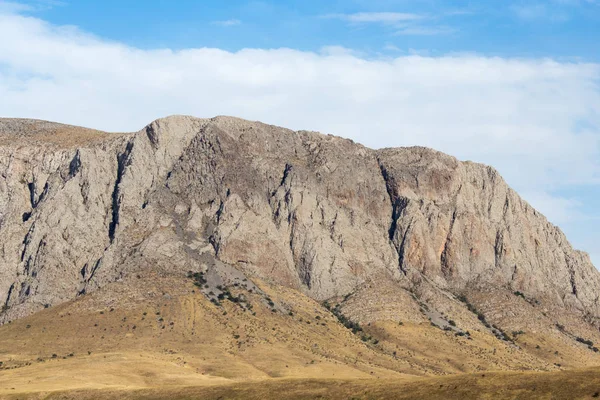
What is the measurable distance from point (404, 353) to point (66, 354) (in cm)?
7050

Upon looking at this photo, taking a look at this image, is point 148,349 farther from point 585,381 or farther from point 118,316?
point 585,381

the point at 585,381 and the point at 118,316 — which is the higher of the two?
the point at 585,381

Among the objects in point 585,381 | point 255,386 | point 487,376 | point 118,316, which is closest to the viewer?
point 585,381

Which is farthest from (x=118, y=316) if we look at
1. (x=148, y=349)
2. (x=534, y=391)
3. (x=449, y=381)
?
(x=534, y=391)

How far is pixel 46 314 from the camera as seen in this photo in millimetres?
198000

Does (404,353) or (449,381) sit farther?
(404,353)

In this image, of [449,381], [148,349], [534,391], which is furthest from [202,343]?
[534,391]

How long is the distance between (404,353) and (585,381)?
95.0 metres

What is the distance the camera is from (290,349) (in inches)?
7456

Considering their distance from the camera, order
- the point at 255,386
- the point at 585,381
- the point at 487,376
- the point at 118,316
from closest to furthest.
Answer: the point at 585,381, the point at 487,376, the point at 255,386, the point at 118,316

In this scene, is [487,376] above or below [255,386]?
above

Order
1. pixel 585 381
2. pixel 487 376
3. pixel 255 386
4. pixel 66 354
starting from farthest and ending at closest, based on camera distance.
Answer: pixel 66 354 < pixel 255 386 < pixel 487 376 < pixel 585 381

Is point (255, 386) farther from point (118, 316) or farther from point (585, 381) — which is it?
point (118, 316)

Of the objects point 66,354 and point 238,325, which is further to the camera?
point 238,325
